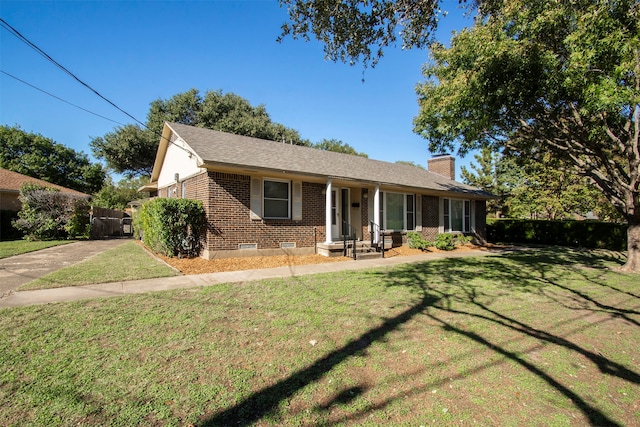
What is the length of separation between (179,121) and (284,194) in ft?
73.8

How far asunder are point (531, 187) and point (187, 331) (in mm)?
25117

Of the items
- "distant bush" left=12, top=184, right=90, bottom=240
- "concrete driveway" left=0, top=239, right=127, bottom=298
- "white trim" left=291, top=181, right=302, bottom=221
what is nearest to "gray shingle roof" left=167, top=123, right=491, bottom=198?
"white trim" left=291, top=181, right=302, bottom=221

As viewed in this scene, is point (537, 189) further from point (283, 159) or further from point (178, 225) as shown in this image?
point (178, 225)

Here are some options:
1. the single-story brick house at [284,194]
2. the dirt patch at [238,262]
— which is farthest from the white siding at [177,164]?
the dirt patch at [238,262]

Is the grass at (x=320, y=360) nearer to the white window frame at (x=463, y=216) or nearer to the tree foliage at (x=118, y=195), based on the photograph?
the white window frame at (x=463, y=216)

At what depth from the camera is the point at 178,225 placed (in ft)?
32.3

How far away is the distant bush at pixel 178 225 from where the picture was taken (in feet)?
32.1

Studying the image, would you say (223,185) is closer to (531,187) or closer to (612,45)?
(612,45)

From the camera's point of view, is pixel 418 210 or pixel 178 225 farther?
pixel 418 210

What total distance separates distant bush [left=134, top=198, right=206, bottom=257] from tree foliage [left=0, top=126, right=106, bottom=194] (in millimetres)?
32379

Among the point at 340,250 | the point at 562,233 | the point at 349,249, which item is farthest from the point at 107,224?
the point at 562,233

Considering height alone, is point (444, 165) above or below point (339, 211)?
above

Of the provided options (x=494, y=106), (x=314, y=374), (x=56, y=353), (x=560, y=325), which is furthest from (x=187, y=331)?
(x=494, y=106)

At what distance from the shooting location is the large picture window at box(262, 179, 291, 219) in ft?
36.7
